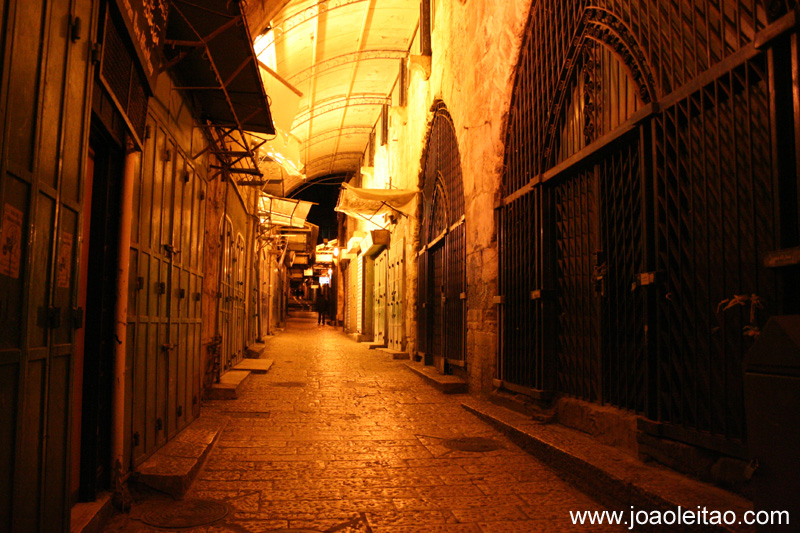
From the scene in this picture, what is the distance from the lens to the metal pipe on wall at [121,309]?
12.0 feet

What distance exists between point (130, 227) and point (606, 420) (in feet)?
13.3

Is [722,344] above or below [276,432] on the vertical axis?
above

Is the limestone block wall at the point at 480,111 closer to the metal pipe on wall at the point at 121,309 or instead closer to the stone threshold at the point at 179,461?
the stone threshold at the point at 179,461

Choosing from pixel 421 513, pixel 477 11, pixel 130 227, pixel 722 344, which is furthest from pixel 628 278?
pixel 477 11

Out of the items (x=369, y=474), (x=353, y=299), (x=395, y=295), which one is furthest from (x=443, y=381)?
(x=353, y=299)

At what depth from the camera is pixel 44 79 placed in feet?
7.48

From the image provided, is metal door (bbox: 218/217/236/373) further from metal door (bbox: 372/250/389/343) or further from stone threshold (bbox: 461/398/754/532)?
metal door (bbox: 372/250/389/343)

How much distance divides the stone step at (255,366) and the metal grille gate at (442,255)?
3.33 m

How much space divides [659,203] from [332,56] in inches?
493

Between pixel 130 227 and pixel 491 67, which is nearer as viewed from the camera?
pixel 130 227

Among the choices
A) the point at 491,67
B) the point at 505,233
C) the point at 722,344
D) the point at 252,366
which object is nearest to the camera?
the point at 722,344

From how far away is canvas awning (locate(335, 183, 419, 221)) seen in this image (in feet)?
42.0

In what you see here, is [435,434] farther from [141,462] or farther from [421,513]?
[141,462]

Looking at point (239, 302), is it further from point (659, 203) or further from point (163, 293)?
point (659, 203)
